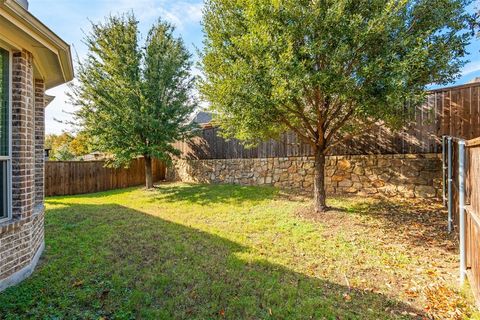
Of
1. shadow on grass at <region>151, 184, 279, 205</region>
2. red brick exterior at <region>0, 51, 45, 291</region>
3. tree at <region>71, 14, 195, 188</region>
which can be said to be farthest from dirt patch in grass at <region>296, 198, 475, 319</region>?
tree at <region>71, 14, 195, 188</region>

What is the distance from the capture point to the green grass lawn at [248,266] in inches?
120

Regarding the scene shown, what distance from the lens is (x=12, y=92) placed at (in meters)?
3.43

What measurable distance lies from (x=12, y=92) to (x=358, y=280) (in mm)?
5444

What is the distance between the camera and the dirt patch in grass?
3.23m

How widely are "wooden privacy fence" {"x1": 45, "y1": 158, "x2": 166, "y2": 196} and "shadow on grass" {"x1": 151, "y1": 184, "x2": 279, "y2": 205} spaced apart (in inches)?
130

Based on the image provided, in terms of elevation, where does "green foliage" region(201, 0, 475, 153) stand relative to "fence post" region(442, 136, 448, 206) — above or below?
above

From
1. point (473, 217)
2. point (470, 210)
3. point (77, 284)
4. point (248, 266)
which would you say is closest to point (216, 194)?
point (248, 266)

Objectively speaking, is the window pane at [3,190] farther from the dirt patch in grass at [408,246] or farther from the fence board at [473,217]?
the fence board at [473,217]

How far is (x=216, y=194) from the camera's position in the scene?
10086 millimetres

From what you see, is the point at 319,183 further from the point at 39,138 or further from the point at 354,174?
the point at 39,138

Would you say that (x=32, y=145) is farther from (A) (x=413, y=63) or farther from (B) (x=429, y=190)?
(B) (x=429, y=190)


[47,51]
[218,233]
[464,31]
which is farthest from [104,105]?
[464,31]

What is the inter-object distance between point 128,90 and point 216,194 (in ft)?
17.7

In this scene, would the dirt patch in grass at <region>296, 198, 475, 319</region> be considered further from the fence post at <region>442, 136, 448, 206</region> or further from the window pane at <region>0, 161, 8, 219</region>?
the window pane at <region>0, 161, 8, 219</region>
